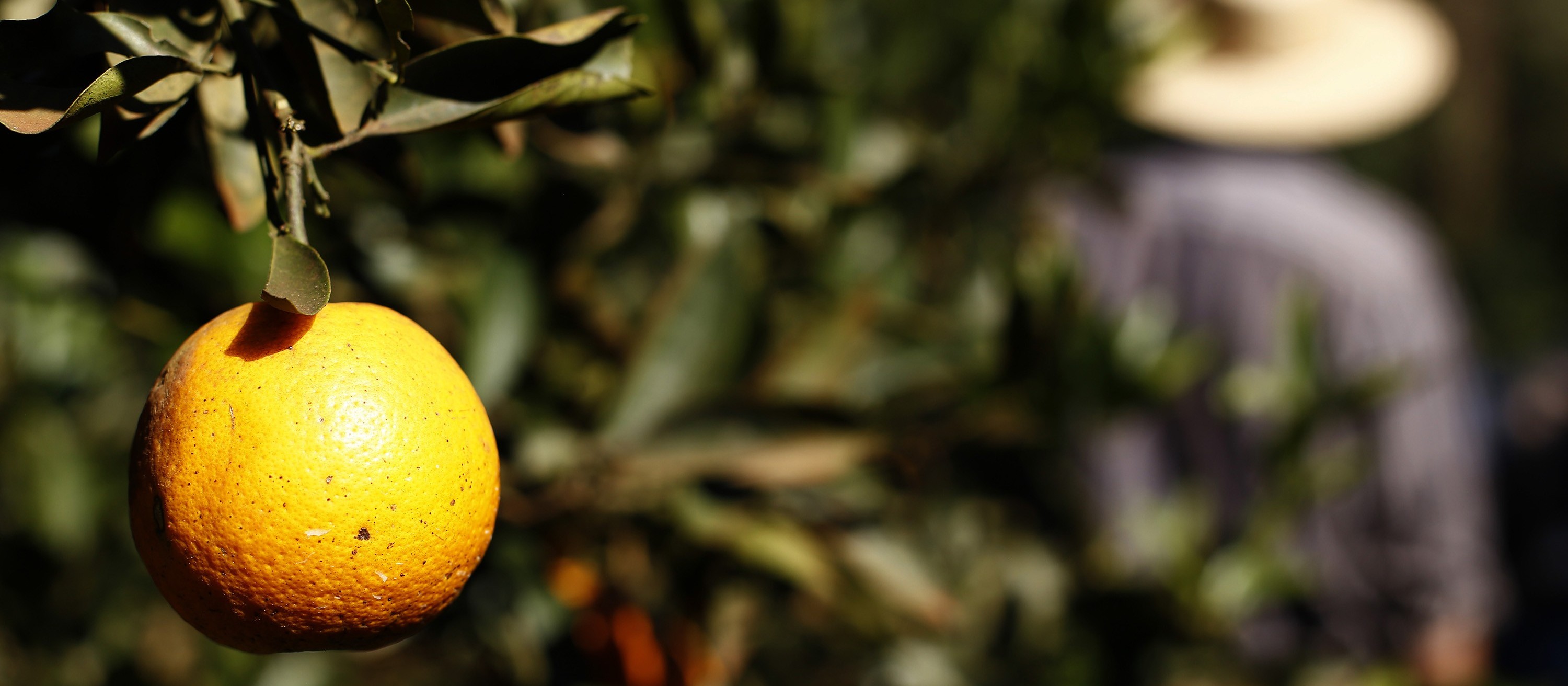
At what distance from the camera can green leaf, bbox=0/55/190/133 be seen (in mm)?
305

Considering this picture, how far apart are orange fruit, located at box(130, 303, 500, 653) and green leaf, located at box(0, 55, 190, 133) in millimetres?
80

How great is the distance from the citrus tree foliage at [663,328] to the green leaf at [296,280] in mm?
32

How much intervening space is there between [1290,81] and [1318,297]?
499 millimetres

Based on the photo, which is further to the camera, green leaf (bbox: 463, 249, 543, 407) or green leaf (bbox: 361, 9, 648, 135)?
green leaf (bbox: 463, 249, 543, 407)

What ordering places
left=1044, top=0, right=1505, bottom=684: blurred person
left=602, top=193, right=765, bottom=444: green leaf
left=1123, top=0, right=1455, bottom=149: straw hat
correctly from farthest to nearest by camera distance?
left=1123, top=0, right=1455, bottom=149: straw hat, left=1044, top=0, right=1505, bottom=684: blurred person, left=602, top=193, right=765, bottom=444: green leaf

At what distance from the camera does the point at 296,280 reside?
0.32 meters

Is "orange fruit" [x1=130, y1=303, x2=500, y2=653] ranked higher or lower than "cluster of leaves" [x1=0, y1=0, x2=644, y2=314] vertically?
lower

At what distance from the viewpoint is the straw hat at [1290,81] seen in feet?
5.95

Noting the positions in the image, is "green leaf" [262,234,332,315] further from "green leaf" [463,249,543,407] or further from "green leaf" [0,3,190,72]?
"green leaf" [463,249,543,407]

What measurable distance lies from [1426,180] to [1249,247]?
16.3ft

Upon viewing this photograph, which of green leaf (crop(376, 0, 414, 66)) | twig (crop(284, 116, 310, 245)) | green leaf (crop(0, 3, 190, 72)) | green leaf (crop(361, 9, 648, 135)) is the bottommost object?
twig (crop(284, 116, 310, 245))

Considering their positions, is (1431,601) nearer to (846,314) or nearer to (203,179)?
(846,314)

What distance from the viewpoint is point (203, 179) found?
0.58 meters

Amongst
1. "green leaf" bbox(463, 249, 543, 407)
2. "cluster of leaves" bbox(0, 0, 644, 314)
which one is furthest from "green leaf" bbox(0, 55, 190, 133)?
"green leaf" bbox(463, 249, 543, 407)
